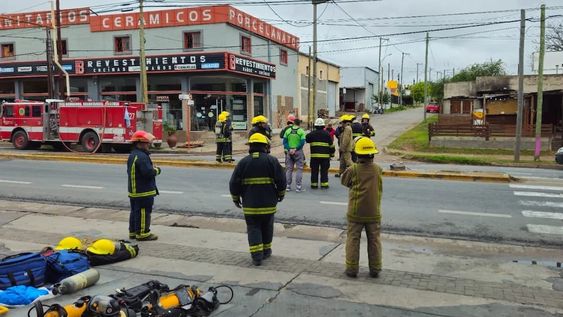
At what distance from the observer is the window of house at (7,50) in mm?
38178

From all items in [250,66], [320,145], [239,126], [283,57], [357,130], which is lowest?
[239,126]

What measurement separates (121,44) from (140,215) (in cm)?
2948

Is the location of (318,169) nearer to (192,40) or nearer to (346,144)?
(346,144)

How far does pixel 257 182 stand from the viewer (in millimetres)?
6684

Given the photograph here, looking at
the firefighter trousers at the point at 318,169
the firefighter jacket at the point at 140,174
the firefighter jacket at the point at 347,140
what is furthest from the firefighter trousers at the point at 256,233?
the firefighter jacket at the point at 347,140

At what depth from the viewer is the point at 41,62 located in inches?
1378

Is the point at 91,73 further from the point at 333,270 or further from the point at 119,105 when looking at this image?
the point at 333,270

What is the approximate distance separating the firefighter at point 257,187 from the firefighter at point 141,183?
69.1 inches

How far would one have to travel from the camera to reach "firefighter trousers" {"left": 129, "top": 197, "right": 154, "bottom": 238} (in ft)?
26.3

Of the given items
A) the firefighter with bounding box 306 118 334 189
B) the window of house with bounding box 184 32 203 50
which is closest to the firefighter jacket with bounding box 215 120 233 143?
the firefighter with bounding box 306 118 334 189

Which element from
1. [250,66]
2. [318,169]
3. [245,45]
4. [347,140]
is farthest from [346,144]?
[245,45]

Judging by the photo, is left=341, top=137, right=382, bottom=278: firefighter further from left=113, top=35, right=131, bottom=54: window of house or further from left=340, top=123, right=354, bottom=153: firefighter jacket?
left=113, top=35, right=131, bottom=54: window of house

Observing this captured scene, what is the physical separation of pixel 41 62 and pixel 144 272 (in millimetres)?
32623

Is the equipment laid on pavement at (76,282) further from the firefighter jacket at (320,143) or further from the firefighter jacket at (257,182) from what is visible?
the firefighter jacket at (320,143)
